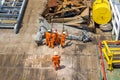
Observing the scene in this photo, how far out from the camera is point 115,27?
16.1 meters

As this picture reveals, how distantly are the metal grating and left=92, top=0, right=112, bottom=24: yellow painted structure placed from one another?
15.9 ft

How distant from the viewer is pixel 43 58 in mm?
15188

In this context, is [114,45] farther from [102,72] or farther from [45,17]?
[45,17]

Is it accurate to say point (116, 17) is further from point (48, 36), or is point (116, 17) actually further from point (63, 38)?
point (48, 36)

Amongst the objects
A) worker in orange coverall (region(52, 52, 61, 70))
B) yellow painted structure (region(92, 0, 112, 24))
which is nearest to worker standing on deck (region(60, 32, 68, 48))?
worker in orange coverall (region(52, 52, 61, 70))

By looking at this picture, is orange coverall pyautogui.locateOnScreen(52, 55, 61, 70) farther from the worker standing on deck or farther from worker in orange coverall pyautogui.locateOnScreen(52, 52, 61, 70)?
the worker standing on deck

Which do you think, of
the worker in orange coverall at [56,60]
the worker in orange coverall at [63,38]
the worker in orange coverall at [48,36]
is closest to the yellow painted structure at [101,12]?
the worker in orange coverall at [63,38]

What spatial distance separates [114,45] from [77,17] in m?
3.87

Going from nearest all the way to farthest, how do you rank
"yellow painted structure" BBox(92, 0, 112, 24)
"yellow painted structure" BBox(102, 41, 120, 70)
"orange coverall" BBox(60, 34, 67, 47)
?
"yellow painted structure" BBox(102, 41, 120, 70), "orange coverall" BBox(60, 34, 67, 47), "yellow painted structure" BBox(92, 0, 112, 24)

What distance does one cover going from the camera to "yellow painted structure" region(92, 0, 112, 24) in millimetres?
16531

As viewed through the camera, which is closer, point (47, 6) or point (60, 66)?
point (60, 66)

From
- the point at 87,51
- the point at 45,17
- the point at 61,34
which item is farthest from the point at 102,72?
the point at 45,17

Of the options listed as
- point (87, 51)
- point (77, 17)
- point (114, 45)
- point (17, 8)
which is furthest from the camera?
point (17, 8)

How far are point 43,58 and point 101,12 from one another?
454cm
